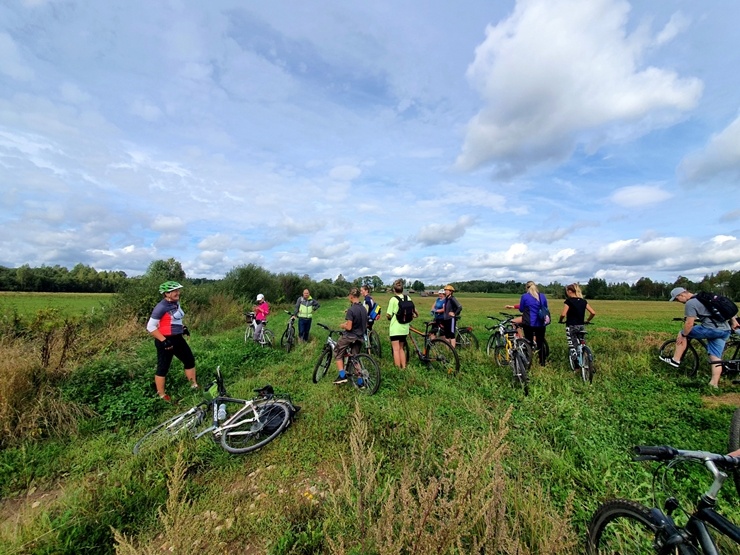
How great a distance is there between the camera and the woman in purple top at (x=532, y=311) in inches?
281

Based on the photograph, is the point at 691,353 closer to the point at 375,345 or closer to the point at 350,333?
the point at 375,345

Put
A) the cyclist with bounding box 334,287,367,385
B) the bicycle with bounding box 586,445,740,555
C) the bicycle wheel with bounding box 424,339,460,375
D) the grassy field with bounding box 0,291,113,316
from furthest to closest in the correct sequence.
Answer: the grassy field with bounding box 0,291,113,316
the bicycle wheel with bounding box 424,339,460,375
the cyclist with bounding box 334,287,367,385
the bicycle with bounding box 586,445,740,555

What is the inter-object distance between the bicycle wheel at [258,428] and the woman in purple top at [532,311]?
17.6ft

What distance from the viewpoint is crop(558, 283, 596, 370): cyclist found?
686 cm

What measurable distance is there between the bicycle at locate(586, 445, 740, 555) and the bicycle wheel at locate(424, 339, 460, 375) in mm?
4771

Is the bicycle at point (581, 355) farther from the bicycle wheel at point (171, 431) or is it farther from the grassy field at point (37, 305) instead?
the grassy field at point (37, 305)

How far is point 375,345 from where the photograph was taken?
9320mm

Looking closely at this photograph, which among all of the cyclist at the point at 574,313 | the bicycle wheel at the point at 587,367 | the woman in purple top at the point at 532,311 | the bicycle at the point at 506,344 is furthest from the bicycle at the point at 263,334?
the bicycle wheel at the point at 587,367

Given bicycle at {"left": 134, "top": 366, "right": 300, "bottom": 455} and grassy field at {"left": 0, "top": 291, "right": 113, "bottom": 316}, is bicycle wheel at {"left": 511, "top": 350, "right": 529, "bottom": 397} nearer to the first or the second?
bicycle at {"left": 134, "top": 366, "right": 300, "bottom": 455}

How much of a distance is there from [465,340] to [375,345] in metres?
2.75

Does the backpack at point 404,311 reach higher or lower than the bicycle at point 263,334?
higher

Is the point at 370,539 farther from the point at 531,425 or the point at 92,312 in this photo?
the point at 92,312

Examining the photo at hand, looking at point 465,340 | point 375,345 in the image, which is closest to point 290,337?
point 375,345

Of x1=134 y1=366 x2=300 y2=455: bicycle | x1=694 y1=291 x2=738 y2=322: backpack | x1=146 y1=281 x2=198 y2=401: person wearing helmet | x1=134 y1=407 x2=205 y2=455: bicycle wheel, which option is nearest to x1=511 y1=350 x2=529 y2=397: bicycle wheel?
x1=694 y1=291 x2=738 y2=322: backpack
